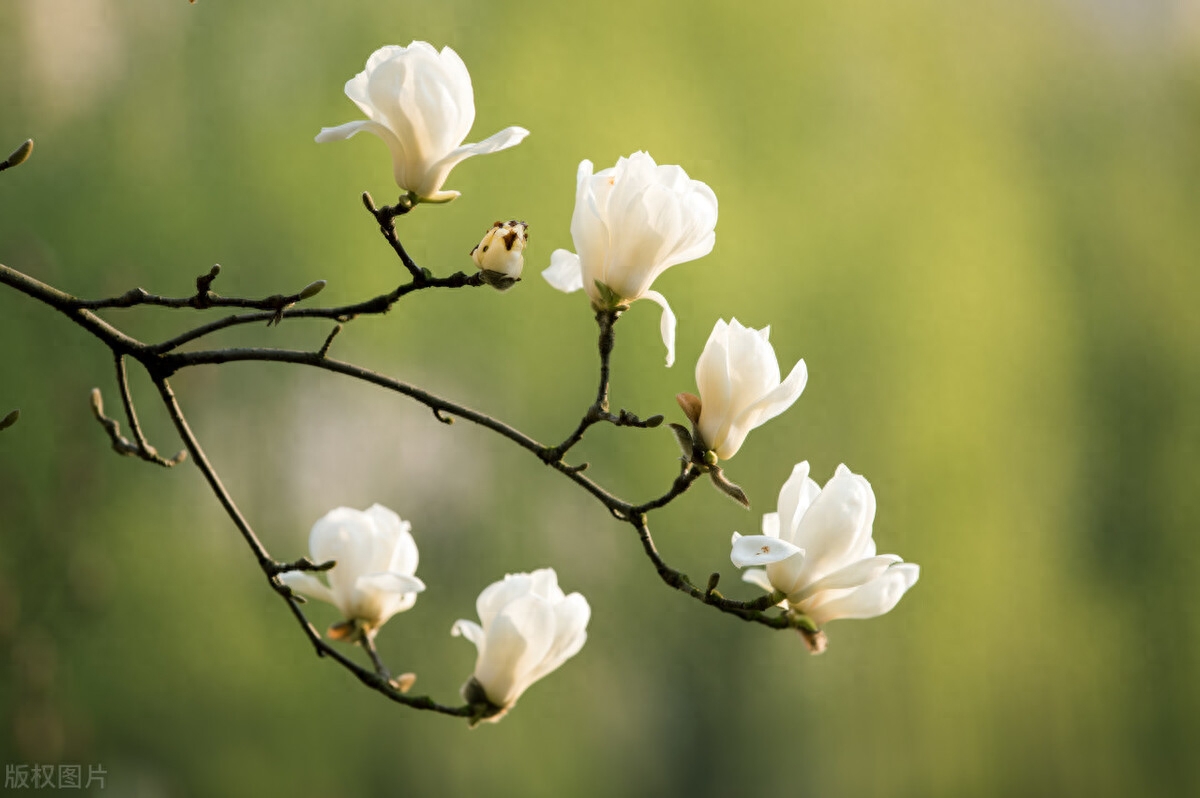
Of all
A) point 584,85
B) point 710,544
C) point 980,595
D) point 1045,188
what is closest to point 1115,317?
point 1045,188

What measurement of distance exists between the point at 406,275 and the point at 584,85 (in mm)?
675

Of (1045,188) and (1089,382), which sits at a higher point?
(1045,188)

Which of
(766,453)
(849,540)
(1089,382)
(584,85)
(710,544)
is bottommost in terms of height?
(849,540)

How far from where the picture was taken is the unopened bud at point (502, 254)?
496mm

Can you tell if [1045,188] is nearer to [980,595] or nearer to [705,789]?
[980,595]

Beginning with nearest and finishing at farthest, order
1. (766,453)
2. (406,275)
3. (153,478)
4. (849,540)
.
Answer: (849,540) → (153,478) → (406,275) → (766,453)

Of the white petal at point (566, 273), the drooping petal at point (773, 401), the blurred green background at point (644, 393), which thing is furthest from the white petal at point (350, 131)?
the blurred green background at point (644, 393)

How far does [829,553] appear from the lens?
1.71ft

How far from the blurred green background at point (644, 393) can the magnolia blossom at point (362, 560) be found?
130 centimetres

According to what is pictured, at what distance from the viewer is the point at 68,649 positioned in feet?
5.95

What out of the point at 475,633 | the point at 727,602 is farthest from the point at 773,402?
the point at 475,633

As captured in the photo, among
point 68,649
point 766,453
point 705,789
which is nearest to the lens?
point 68,649

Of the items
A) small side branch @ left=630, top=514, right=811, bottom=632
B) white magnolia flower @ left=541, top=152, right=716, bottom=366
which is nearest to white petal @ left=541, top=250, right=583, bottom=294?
white magnolia flower @ left=541, top=152, right=716, bottom=366

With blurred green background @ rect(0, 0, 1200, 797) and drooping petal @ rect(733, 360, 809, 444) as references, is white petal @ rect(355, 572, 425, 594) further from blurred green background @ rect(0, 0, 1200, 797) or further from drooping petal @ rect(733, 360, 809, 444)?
blurred green background @ rect(0, 0, 1200, 797)
